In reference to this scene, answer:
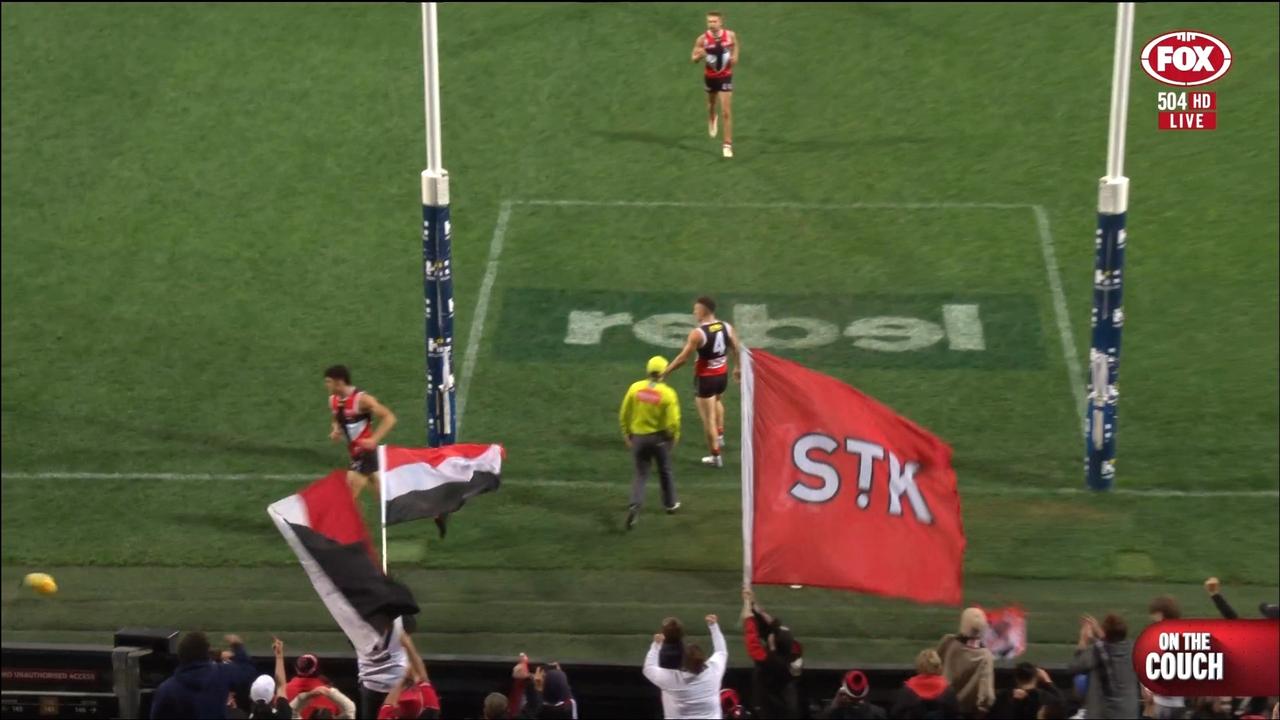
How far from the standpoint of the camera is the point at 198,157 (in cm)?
2502

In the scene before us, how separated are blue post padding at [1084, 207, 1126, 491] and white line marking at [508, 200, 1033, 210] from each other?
5612mm

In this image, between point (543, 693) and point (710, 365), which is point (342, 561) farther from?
point (710, 365)

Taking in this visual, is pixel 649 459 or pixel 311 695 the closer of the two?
pixel 311 695

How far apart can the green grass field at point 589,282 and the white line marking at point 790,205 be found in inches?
2.0

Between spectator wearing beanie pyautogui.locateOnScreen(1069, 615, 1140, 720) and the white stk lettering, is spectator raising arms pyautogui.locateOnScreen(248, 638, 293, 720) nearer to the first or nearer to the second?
the white stk lettering

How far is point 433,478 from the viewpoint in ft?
51.5

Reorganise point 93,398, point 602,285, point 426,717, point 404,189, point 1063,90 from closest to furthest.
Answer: point 426,717 < point 93,398 < point 602,285 < point 404,189 < point 1063,90

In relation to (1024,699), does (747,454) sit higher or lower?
higher

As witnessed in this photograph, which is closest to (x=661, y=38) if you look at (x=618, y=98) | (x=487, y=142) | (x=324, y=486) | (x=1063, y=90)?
(x=618, y=98)

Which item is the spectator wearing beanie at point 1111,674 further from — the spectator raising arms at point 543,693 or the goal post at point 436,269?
the goal post at point 436,269

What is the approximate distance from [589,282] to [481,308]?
123 centimetres

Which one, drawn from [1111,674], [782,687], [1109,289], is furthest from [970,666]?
[1109,289]

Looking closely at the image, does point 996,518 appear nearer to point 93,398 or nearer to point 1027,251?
point 1027,251

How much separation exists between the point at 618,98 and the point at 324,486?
44.7 ft
